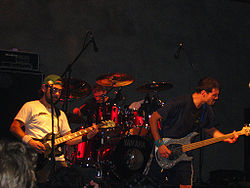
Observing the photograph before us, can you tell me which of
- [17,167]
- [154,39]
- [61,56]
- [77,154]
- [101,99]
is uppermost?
[154,39]

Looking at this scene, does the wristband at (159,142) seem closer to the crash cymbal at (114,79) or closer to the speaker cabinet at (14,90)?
the crash cymbal at (114,79)

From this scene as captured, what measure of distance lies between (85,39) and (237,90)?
16.4 feet

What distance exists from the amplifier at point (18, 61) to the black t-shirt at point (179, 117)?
3513 mm

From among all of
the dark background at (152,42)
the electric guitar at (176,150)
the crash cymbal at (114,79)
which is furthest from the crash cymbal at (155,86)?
the electric guitar at (176,150)

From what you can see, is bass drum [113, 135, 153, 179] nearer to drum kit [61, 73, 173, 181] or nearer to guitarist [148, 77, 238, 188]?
drum kit [61, 73, 173, 181]

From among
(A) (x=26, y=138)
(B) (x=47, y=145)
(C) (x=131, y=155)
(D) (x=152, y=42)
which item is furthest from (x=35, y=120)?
(D) (x=152, y=42)

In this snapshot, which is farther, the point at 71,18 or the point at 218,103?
the point at 218,103

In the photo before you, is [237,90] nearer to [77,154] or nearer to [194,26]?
[194,26]

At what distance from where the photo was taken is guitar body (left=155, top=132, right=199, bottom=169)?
5.11 meters

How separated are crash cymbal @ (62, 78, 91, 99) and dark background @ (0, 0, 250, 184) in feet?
5.40

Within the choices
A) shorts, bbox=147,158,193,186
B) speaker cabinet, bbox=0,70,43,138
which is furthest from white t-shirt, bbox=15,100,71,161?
speaker cabinet, bbox=0,70,43,138

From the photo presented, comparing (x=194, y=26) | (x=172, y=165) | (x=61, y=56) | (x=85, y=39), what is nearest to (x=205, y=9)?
(x=194, y=26)

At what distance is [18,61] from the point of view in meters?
7.48

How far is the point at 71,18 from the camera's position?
9430 mm
